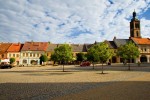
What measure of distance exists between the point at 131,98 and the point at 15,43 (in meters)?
96.7

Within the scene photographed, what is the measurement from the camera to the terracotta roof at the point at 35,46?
99088mm

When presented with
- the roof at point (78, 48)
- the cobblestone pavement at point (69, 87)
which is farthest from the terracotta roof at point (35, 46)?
the cobblestone pavement at point (69, 87)

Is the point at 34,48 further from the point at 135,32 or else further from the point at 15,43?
the point at 135,32

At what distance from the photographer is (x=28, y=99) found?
12508 mm

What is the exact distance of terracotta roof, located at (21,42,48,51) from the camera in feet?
325

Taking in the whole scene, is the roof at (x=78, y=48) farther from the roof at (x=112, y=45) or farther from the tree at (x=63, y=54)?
the tree at (x=63, y=54)

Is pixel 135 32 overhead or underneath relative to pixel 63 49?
overhead

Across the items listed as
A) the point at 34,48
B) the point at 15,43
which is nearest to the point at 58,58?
the point at 34,48

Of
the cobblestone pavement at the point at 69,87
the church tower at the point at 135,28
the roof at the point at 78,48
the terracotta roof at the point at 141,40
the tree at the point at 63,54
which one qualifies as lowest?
the cobblestone pavement at the point at 69,87

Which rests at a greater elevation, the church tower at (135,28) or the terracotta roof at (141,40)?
the church tower at (135,28)

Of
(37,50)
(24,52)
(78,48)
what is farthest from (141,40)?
(24,52)

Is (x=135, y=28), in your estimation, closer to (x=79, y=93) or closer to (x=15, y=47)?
(x=15, y=47)

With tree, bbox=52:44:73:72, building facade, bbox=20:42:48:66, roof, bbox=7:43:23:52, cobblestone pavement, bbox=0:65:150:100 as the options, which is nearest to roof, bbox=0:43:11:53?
roof, bbox=7:43:23:52

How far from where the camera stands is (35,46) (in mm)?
100750
